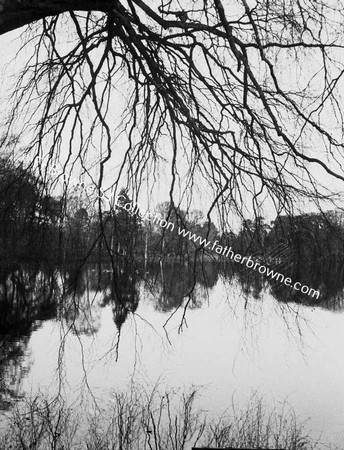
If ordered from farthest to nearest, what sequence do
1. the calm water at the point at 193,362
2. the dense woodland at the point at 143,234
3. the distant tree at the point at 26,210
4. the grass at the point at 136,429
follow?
the calm water at the point at 193,362 < the grass at the point at 136,429 < the distant tree at the point at 26,210 < the dense woodland at the point at 143,234

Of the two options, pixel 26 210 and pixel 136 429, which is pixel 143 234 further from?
pixel 136 429

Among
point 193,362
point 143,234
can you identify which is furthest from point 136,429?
point 193,362

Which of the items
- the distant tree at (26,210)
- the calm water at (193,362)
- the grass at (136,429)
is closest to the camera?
the distant tree at (26,210)

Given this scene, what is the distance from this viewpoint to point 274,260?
351 cm

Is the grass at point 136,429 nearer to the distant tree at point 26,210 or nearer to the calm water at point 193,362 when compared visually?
the calm water at point 193,362

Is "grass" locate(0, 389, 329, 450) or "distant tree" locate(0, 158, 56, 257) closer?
"distant tree" locate(0, 158, 56, 257)

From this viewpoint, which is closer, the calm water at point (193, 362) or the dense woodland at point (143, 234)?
the dense woodland at point (143, 234)

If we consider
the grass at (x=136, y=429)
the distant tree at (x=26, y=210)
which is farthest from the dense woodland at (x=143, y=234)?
the grass at (x=136, y=429)

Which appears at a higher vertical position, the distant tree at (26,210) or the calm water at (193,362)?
the distant tree at (26,210)

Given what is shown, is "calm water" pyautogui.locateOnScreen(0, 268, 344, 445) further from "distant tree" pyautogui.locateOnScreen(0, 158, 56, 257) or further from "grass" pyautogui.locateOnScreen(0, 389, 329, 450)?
"distant tree" pyautogui.locateOnScreen(0, 158, 56, 257)

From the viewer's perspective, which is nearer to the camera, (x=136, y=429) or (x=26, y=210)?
(x=26, y=210)

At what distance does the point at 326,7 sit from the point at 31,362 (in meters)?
6.29

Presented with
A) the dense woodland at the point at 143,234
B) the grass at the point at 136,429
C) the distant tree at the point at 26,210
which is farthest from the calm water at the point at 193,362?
the distant tree at the point at 26,210

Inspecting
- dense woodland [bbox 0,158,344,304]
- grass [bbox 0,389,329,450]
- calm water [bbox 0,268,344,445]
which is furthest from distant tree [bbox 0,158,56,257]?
grass [bbox 0,389,329,450]
